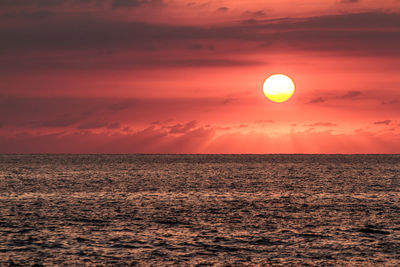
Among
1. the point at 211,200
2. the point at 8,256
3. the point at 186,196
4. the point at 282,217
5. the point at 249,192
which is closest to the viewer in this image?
the point at 8,256

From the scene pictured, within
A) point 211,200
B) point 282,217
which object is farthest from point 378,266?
point 211,200

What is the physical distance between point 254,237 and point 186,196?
1334 inches

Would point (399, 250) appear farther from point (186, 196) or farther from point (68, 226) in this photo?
point (186, 196)

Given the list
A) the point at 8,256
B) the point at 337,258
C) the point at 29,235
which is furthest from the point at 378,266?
the point at 29,235

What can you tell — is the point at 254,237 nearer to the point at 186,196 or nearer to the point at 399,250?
the point at 399,250

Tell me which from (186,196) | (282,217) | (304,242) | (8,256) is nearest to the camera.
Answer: (8,256)

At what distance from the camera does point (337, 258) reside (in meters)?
30.0

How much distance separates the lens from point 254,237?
36938 mm

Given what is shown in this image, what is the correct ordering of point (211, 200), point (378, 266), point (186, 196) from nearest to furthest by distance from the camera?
point (378, 266)
point (211, 200)
point (186, 196)

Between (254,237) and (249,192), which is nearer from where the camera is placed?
(254,237)

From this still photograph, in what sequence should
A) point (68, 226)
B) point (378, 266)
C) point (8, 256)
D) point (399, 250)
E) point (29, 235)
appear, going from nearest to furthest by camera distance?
point (378, 266) < point (8, 256) < point (399, 250) < point (29, 235) < point (68, 226)

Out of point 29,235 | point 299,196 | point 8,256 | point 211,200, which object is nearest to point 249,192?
point 299,196

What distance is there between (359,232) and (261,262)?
1368 centimetres

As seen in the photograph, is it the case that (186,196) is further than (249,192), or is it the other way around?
(249,192)
